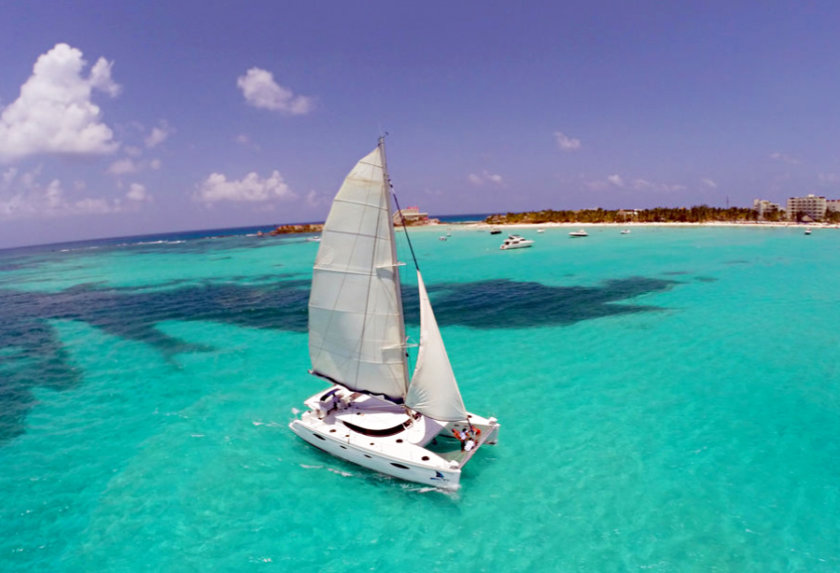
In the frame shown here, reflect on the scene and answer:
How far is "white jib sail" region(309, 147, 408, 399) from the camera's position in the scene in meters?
18.3

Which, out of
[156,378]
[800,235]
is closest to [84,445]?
[156,378]

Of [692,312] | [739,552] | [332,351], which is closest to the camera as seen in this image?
[739,552]

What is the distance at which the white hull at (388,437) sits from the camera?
17750 millimetres

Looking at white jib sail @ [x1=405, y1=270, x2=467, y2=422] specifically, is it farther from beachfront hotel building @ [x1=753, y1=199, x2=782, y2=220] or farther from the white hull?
beachfront hotel building @ [x1=753, y1=199, x2=782, y2=220]

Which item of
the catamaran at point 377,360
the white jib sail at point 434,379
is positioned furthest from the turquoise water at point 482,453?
the white jib sail at point 434,379

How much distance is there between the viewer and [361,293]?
1942 cm

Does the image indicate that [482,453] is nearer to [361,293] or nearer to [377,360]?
[377,360]

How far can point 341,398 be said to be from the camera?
2234 cm

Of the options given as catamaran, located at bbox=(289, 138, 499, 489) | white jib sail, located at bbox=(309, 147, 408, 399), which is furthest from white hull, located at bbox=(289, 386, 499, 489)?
white jib sail, located at bbox=(309, 147, 408, 399)

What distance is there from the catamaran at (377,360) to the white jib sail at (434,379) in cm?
5

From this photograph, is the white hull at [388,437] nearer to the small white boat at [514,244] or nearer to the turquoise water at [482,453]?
the turquoise water at [482,453]

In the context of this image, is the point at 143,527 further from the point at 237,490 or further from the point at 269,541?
the point at 269,541

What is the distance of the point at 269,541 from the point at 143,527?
220 inches

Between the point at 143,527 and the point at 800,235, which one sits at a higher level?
the point at 800,235
